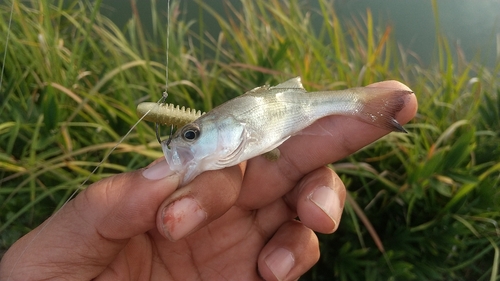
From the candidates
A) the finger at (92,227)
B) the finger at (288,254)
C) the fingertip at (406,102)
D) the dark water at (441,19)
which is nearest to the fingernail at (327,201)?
the finger at (288,254)

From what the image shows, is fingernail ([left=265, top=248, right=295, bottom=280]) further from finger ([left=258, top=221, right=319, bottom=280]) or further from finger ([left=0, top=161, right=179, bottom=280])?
finger ([left=0, top=161, right=179, bottom=280])

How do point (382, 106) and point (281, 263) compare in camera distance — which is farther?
Answer: point (281, 263)

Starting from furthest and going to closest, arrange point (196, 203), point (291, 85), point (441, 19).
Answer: point (441, 19)
point (291, 85)
point (196, 203)

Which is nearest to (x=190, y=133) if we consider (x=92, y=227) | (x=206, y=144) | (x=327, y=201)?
(x=206, y=144)

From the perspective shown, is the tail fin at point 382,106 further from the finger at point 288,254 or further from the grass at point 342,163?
the grass at point 342,163

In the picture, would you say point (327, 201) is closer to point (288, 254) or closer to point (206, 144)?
point (288, 254)

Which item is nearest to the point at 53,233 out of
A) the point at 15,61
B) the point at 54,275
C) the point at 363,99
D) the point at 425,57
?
the point at 54,275

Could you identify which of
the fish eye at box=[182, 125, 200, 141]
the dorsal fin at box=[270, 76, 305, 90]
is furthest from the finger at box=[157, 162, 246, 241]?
the dorsal fin at box=[270, 76, 305, 90]
